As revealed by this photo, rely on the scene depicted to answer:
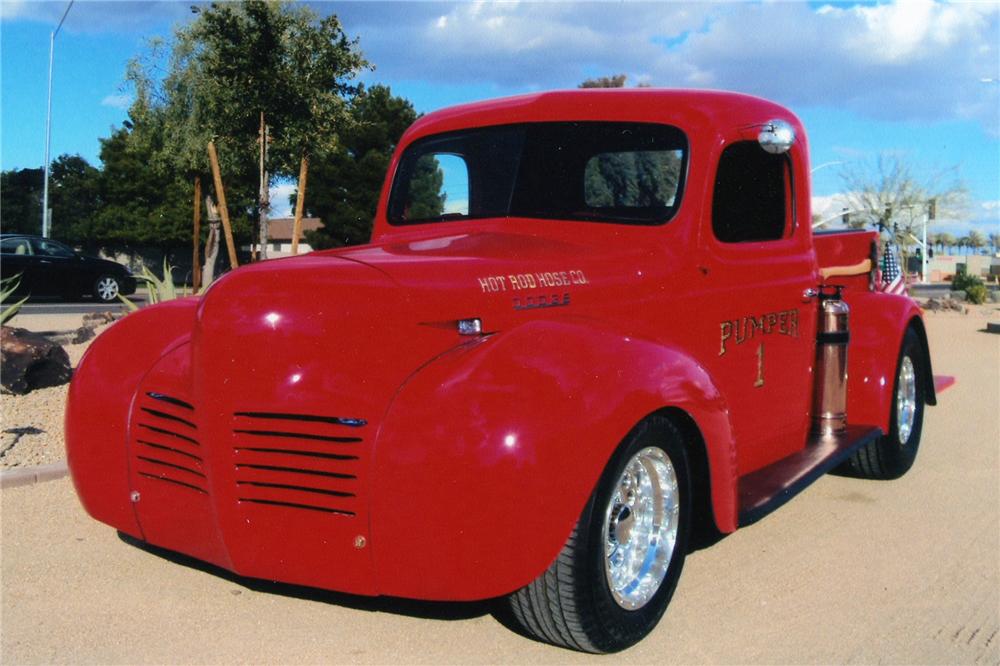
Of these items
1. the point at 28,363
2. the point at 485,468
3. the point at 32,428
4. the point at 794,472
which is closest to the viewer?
the point at 485,468

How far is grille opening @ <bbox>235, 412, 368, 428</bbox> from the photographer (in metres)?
2.74

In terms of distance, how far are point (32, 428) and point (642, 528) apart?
423 centimetres

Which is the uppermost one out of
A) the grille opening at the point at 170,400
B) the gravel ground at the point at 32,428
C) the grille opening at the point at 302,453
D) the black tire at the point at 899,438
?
the grille opening at the point at 170,400

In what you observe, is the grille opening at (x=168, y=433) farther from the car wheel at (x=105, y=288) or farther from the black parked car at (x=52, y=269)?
Answer: the car wheel at (x=105, y=288)

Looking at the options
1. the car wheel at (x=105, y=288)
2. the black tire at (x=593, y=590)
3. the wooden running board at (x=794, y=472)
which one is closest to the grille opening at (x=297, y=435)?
the black tire at (x=593, y=590)

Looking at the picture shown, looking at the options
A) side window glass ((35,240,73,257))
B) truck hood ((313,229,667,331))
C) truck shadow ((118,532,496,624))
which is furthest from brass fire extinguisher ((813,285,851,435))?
side window glass ((35,240,73,257))

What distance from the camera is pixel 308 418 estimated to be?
279 cm

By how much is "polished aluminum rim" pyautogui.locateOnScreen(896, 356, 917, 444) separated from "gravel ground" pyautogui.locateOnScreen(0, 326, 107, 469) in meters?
4.84

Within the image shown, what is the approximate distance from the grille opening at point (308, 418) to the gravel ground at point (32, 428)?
303 centimetres

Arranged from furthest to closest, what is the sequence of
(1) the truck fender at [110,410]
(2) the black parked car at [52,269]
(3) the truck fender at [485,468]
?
1. (2) the black parked car at [52,269]
2. (1) the truck fender at [110,410]
3. (3) the truck fender at [485,468]

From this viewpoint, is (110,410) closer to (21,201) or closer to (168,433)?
(168,433)

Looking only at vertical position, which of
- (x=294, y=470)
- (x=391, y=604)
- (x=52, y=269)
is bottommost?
(x=391, y=604)

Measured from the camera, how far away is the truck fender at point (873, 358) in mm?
5207

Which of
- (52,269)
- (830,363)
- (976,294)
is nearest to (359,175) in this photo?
(52,269)
